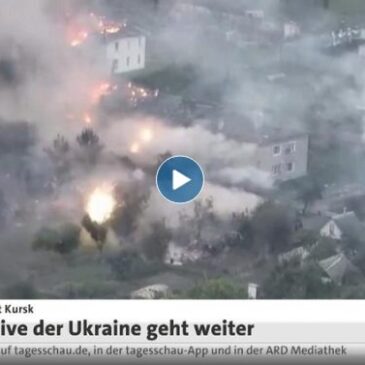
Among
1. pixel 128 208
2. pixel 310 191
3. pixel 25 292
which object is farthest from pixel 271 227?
pixel 25 292

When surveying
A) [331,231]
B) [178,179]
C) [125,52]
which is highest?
[125,52]

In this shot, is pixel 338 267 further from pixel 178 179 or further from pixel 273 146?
pixel 178 179

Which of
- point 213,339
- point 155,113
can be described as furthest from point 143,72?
point 213,339

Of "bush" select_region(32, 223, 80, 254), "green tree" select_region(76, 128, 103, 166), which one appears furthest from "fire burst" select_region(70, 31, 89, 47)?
"bush" select_region(32, 223, 80, 254)

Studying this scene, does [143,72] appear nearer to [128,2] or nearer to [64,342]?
[128,2]

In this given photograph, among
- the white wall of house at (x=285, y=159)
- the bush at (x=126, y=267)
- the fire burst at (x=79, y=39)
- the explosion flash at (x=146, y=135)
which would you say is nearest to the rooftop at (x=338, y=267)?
the white wall of house at (x=285, y=159)

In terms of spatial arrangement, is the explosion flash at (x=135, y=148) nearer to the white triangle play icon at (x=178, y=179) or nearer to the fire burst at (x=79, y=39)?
the white triangle play icon at (x=178, y=179)

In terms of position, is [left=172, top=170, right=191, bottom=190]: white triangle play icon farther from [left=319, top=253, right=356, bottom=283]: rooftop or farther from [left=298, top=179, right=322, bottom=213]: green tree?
[left=319, top=253, right=356, bottom=283]: rooftop

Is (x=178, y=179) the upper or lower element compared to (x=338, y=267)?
upper

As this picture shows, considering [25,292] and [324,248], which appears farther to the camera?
[324,248]
